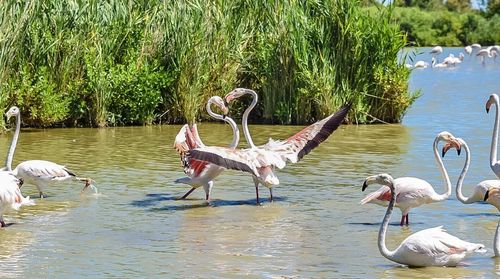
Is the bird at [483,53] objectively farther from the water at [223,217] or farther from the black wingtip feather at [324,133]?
the black wingtip feather at [324,133]

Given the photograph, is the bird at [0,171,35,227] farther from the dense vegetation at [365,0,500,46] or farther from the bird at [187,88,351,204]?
the dense vegetation at [365,0,500,46]

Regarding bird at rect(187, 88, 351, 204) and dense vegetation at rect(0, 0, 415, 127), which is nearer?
bird at rect(187, 88, 351, 204)

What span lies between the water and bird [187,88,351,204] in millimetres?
347

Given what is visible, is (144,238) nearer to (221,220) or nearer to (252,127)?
(221,220)

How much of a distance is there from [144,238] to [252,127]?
8627 millimetres

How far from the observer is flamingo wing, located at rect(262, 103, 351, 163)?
35.8 ft

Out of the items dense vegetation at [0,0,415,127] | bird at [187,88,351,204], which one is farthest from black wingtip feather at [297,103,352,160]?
dense vegetation at [0,0,415,127]

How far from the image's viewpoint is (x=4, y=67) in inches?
613

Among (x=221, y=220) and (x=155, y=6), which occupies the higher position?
(x=155, y=6)

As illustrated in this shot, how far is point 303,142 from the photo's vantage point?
435 inches

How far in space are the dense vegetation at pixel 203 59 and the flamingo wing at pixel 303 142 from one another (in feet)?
19.0

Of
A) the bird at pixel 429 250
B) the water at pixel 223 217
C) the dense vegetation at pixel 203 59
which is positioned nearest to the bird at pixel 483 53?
the dense vegetation at pixel 203 59

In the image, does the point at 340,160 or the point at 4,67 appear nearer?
the point at 340,160

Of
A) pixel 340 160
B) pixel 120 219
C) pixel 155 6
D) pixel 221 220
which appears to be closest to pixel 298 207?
pixel 221 220
